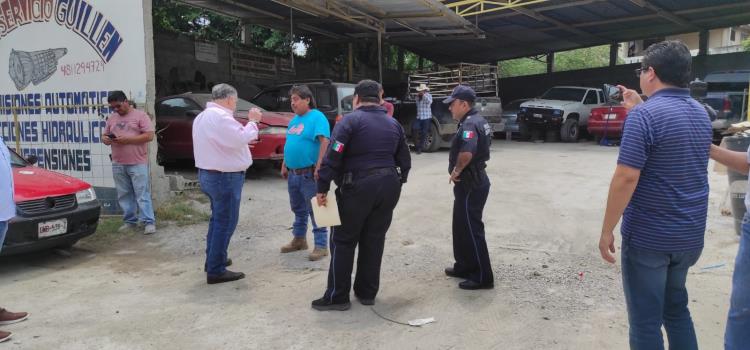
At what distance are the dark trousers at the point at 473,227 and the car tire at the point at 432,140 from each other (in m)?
8.60

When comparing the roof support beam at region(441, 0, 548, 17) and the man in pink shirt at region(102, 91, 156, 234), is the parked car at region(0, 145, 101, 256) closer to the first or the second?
the man in pink shirt at region(102, 91, 156, 234)

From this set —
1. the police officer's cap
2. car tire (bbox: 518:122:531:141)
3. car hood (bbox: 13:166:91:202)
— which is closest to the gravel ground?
car hood (bbox: 13:166:91:202)

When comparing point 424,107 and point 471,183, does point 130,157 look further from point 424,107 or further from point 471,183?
point 424,107

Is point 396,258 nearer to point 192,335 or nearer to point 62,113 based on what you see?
point 192,335

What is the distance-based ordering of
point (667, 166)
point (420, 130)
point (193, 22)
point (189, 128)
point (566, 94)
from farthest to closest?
1. point (193, 22)
2. point (566, 94)
3. point (420, 130)
4. point (189, 128)
5. point (667, 166)

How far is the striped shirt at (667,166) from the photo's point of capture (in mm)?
2520

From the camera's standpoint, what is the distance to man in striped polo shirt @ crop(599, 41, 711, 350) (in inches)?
99.5

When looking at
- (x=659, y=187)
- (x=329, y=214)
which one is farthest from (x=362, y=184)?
(x=659, y=187)

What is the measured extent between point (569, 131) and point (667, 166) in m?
14.6

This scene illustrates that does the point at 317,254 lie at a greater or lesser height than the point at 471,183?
lesser

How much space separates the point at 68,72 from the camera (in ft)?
24.7

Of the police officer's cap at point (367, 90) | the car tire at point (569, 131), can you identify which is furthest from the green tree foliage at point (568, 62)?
the police officer's cap at point (367, 90)

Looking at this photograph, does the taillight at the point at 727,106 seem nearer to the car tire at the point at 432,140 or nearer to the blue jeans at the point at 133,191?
the car tire at the point at 432,140

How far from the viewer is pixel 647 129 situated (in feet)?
8.23
